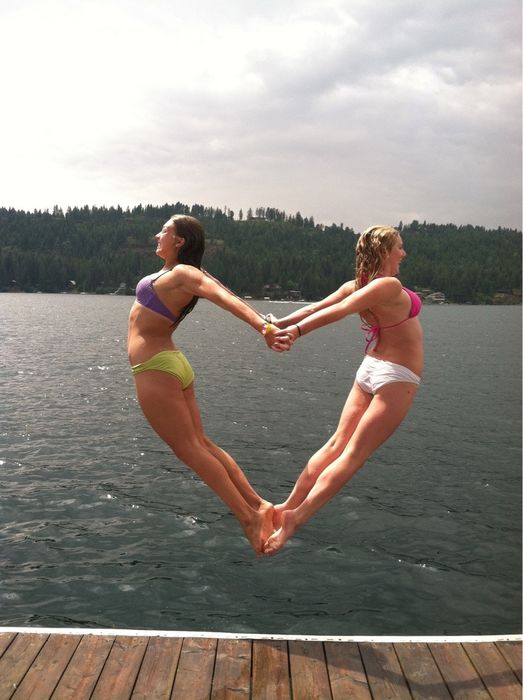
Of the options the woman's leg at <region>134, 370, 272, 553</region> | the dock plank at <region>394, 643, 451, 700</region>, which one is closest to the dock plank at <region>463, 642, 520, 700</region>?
the dock plank at <region>394, 643, 451, 700</region>

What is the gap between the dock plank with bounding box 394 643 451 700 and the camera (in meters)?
5.56

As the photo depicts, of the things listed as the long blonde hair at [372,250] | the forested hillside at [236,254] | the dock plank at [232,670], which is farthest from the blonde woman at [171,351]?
the forested hillside at [236,254]

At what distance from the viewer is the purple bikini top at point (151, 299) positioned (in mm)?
4754

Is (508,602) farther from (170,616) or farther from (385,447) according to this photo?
(385,447)

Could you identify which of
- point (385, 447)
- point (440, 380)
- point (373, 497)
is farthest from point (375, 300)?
point (440, 380)

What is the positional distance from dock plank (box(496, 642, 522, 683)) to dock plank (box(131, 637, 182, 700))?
2.91m

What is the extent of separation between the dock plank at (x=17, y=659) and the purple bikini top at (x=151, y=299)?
11.0 ft

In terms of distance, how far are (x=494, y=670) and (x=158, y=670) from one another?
2879mm

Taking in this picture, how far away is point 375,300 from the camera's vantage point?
4.58m

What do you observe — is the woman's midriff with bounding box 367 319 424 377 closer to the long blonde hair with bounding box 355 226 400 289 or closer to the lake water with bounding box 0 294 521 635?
the long blonde hair with bounding box 355 226 400 289

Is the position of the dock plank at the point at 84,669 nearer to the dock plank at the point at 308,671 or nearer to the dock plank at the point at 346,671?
the dock plank at the point at 308,671

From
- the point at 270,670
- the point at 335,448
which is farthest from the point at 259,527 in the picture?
the point at 270,670

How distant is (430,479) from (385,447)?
4.04 meters

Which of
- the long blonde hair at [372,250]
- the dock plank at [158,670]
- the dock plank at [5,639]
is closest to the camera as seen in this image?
the long blonde hair at [372,250]
